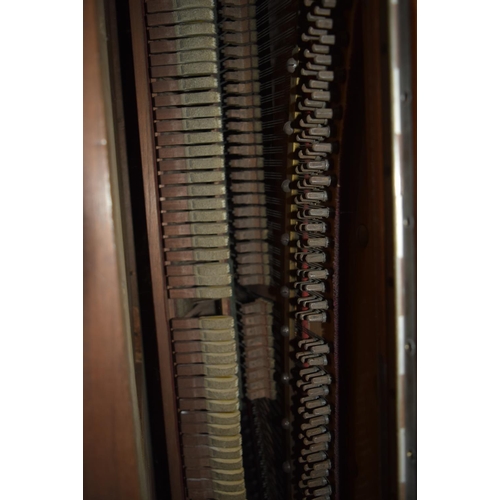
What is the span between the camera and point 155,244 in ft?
3.84

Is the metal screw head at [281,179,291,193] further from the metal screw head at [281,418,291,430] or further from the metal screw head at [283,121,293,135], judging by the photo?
the metal screw head at [281,418,291,430]

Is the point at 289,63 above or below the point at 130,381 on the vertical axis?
above

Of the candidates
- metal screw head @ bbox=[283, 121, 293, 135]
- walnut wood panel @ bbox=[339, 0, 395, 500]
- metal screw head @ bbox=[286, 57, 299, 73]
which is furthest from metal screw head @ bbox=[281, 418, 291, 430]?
metal screw head @ bbox=[286, 57, 299, 73]

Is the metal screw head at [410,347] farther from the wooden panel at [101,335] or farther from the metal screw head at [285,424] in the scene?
the wooden panel at [101,335]

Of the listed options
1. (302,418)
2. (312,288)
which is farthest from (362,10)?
(302,418)

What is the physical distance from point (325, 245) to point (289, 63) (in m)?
0.45

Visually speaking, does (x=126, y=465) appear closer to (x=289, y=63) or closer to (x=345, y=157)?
(x=345, y=157)

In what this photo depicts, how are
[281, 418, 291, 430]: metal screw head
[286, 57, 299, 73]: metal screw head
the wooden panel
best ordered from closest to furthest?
the wooden panel
[286, 57, 299, 73]: metal screw head
[281, 418, 291, 430]: metal screw head

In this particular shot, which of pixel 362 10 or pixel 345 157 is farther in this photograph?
pixel 345 157

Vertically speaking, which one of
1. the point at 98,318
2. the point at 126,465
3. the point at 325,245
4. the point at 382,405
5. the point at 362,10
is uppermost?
the point at 362,10

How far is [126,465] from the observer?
1065 mm

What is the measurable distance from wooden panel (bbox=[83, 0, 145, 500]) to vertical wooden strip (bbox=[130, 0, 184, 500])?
165 millimetres

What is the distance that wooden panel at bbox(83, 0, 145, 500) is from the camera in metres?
0.96

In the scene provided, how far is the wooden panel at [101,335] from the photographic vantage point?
3.15 feet
